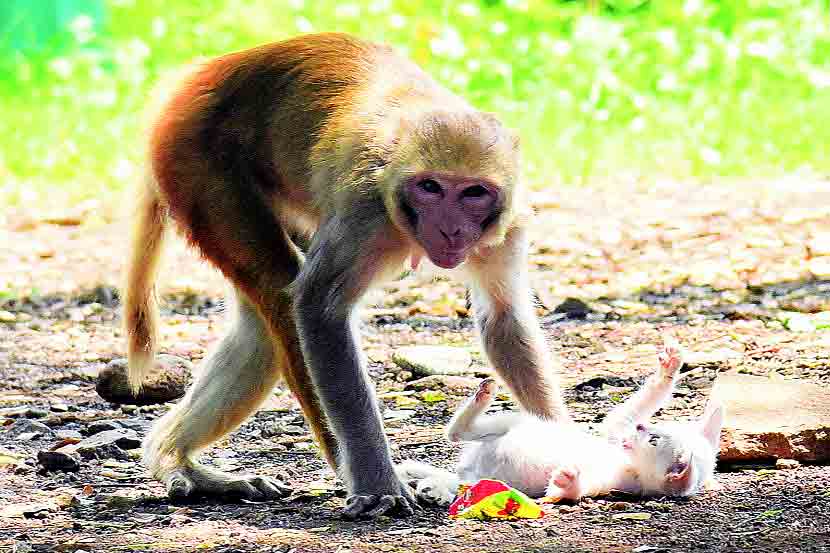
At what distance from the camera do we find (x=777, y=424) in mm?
5305

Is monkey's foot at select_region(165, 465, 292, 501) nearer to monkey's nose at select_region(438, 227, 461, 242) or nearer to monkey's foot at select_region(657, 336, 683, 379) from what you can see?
monkey's nose at select_region(438, 227, 461, 242)

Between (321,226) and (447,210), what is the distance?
0.58 m

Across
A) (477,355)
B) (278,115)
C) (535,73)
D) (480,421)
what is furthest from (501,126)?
(535,73)

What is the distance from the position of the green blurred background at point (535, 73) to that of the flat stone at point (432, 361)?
13.4 ft

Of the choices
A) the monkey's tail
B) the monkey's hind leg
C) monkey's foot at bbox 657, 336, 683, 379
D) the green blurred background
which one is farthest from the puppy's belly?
the green blurred background

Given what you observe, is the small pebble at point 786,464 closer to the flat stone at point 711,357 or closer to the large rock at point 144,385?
the flat stone at point 711,357

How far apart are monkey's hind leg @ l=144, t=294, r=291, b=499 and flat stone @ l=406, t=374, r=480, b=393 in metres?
1.59

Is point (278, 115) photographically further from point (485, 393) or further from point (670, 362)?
point (670, 362)

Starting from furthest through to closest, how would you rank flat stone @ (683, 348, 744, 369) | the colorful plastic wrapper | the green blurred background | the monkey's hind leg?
1. the green blurred background
2. flat stone @ (683, 348, 744, 369)
3. the monkey's hind leg
4. the colorful plastic wrapper

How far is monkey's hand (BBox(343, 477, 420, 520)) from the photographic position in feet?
15.9

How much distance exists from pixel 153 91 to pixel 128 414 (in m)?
1.64

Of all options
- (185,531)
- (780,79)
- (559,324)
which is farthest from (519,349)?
(780,79)

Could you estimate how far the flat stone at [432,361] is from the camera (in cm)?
726

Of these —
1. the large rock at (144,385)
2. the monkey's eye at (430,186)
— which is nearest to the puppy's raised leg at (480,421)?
the monkey's eye at (430,186)
